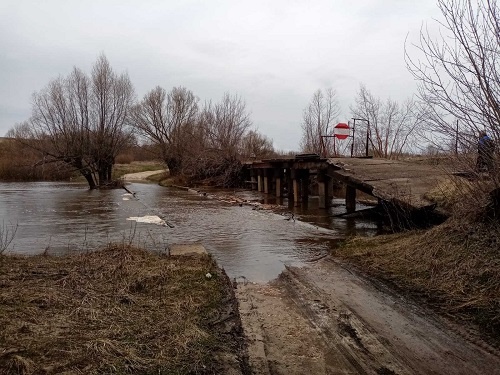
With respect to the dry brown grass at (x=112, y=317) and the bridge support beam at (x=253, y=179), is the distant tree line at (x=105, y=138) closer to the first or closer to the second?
the bridge support beam at (x=253, y=179)

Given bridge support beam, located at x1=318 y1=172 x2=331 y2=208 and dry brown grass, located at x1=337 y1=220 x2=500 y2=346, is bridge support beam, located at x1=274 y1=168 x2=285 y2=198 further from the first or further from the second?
dry brown grass, located at x1=337 y1=220 x2=500 y2=346

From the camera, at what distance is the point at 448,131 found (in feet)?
20.3

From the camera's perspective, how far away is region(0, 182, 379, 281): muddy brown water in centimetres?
856

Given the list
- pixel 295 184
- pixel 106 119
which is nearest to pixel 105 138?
pixel 106 119

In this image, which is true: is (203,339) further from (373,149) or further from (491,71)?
(373,149)

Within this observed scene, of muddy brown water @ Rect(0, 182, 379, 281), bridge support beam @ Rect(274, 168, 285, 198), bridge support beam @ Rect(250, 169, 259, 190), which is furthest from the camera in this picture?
bridge support beam @ Rect(250, 169, 259, 190)

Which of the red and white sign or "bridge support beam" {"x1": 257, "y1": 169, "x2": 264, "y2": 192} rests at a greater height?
the red and white sign

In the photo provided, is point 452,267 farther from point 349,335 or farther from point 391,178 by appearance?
point 391,178

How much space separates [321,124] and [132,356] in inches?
1358

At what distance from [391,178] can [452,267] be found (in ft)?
23.0

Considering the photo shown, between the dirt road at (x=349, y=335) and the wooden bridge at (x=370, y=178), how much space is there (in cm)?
431

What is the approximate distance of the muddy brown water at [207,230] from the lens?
856 cm

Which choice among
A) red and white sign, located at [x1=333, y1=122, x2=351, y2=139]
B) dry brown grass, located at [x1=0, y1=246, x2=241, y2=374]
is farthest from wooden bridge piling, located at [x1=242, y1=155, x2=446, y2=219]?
dry brown grass, located at [x1=0, y1=246, x2=241, y2=374]

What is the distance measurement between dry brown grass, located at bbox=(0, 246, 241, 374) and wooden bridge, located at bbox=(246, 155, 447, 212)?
5.80 m
